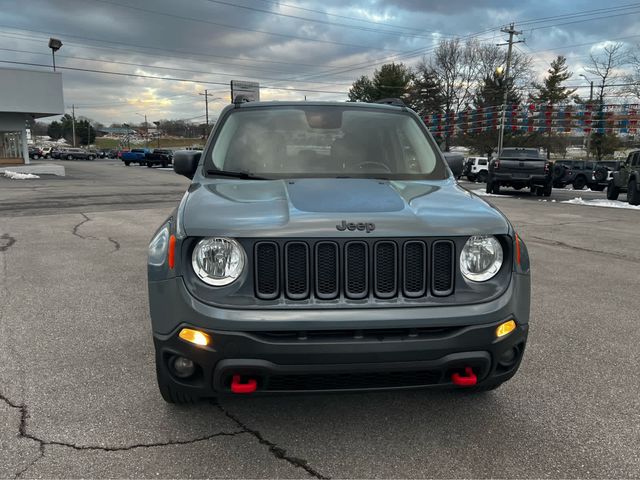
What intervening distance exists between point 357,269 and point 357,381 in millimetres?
521

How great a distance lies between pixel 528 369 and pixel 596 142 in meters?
63.9

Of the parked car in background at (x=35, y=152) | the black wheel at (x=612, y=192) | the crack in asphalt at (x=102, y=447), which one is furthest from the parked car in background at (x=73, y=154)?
the crack in asphalt at (x=102, y=447)

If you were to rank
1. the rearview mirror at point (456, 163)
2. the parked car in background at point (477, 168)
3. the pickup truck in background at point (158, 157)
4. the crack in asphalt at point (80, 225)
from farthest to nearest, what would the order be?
the pickup truck in background at point (158, 157)
the parked car in background at point (477, 168)
the crack in asphalt at point (80, 225)
the rearview mirror at point (456, 163)

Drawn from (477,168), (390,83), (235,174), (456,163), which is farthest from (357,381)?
(390,83)

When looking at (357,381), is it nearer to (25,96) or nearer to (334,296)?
(334,296)

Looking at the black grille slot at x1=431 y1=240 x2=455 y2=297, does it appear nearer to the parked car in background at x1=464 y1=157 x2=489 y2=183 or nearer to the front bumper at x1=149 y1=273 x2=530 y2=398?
the front bumper at x1=149 y1=273 x2=530 y2=398

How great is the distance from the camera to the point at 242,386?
2326mm

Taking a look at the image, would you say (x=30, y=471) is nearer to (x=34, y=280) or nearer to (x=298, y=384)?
(x=298, y=384)

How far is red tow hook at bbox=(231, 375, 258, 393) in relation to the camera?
7.63 feet

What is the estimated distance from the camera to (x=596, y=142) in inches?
2302

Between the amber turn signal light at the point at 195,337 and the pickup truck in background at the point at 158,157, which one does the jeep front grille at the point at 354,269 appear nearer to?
the amber turn signal light at the point at 195,337

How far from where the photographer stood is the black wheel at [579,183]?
27.4 metres

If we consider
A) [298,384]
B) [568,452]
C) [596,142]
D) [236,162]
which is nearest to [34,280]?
[236,162]

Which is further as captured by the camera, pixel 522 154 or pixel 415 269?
pixel 522 154
